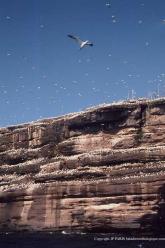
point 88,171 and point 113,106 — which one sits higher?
point 113,106

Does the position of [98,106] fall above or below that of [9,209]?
above

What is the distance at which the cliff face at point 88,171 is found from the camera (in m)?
65.1

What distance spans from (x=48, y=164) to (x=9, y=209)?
12060 millimetres

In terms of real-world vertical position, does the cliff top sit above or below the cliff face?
above

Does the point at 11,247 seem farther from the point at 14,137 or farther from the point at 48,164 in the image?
the point at 14,137

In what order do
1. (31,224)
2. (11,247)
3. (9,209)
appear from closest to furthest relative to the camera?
(11,247) < (31,224) < (9,209)

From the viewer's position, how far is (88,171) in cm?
7681

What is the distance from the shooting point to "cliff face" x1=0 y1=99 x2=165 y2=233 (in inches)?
2564

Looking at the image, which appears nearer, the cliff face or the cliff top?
the cliff face

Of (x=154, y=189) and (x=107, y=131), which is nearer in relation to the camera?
(x=154, y=189)

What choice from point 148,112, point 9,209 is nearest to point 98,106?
point 148,112

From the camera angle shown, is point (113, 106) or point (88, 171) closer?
point (88, 171)

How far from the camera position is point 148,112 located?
83875mm

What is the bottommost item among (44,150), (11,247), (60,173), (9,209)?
(11,247)
